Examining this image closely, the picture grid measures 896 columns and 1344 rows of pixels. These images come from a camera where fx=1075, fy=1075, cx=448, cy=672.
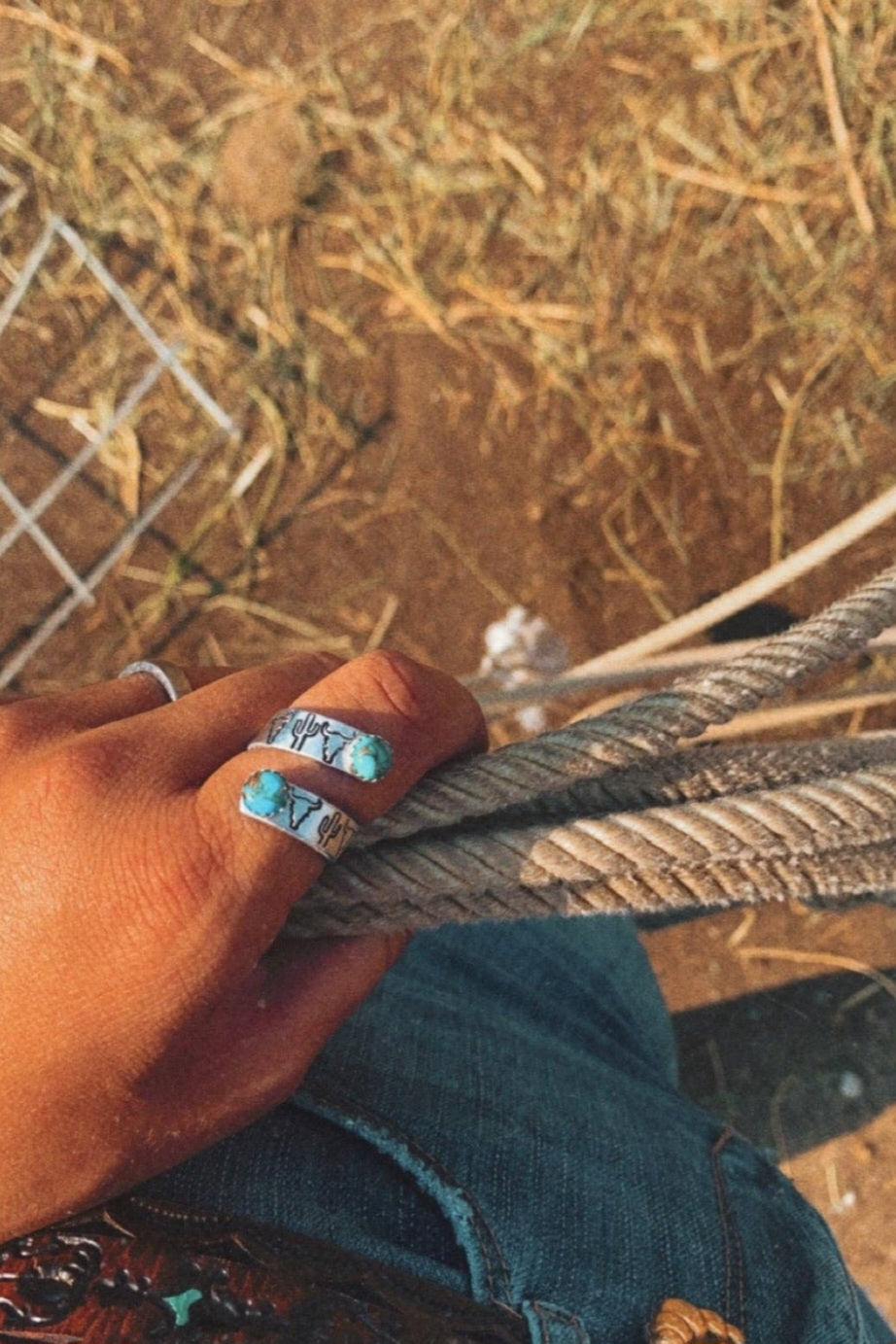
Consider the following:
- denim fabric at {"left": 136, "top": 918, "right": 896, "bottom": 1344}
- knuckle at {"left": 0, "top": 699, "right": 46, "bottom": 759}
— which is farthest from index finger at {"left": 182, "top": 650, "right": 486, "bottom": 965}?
denim fabric at {"left": 136, "top": 918, "right": 896, "bottom": 1344}

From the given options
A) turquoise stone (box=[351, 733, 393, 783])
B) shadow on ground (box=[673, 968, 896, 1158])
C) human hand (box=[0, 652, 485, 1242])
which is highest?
turquoise stone (box=[351, 733, 393, 783])

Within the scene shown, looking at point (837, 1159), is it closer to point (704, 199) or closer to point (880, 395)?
point (880, 395)

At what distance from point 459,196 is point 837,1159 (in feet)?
5.20

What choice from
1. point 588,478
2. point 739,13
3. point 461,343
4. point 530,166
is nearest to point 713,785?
point 588,478

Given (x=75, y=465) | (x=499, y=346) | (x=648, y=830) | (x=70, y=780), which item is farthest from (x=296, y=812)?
(x=75, y=465)

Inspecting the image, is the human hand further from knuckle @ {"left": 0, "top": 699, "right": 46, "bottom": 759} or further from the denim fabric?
the denim fabric

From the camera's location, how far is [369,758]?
0.60m

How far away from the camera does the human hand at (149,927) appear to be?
0.56 metres

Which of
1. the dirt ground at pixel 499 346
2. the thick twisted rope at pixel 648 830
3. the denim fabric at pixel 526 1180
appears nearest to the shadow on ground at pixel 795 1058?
the dirt ground at pixel 499 346

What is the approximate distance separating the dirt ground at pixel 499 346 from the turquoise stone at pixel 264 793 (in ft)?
3.67

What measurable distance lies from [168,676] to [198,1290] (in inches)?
13.8

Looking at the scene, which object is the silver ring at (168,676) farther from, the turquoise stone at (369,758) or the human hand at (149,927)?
the turquoise stone at (369,758)

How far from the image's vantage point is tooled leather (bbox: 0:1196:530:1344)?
0.56 m

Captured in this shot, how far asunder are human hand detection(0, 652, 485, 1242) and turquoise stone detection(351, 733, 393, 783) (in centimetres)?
2
